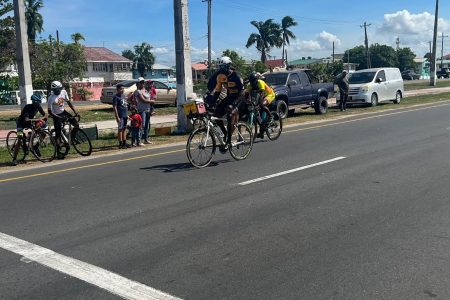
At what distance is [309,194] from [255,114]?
222 inches

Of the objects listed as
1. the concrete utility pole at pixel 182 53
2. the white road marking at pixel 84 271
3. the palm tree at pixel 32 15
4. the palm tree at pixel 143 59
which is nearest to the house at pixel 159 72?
the palm tree at pixel 143 59

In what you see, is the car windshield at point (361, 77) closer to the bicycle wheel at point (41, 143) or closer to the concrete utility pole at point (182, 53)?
the concrete utility pole at point (182, 53)

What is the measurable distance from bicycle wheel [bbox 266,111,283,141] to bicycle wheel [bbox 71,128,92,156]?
4.45 m

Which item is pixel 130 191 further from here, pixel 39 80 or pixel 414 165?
pixel 39 80

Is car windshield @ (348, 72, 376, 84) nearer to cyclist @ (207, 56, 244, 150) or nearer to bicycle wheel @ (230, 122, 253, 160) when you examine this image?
bicycle wheel @ (230, 122, 253, 160)

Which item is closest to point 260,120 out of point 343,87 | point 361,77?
point 343,87

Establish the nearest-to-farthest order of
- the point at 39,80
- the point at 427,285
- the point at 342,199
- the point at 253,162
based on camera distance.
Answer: the point at 427,285 < the point at 342,199 < the point at 253,162 < the point at 39,80

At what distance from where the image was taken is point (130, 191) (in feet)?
24.8

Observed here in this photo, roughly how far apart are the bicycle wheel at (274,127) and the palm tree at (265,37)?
6684 centimetres

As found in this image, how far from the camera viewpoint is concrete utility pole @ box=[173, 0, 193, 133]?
52.2ft

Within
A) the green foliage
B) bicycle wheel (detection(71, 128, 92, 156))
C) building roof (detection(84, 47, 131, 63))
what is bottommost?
bicycle wheel (detection(71, 128, 92, 156))

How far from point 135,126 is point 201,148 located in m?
4.42

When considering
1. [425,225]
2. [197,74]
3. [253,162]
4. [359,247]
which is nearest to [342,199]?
[425,225]

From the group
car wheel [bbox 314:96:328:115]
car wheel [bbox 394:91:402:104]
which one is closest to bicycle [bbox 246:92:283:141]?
car wheel [bbox 314:96:328:115]
